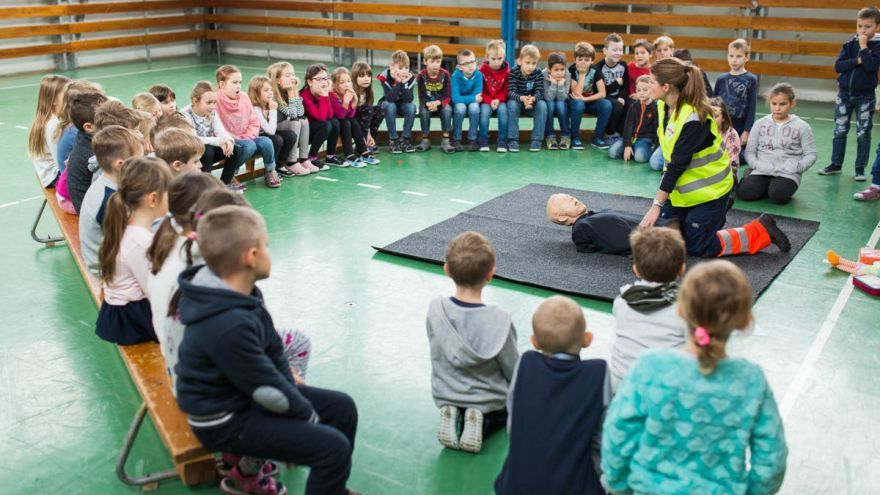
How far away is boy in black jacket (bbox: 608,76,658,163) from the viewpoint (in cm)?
765

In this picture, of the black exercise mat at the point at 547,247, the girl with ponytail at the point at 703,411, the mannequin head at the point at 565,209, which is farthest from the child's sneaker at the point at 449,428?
the mannequin head at the point at 565,209

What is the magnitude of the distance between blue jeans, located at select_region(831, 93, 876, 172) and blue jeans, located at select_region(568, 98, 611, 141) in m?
2.23

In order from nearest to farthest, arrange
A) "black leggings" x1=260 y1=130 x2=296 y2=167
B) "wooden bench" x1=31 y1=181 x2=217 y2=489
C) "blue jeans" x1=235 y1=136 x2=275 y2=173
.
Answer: "wooden bench" x1=31 y1=181 x2=217 y2=489, "blue jeans" x1=235 y1=136 x2=275 y2=173, "black leggings" x1=260 y1=130 x2=296 y2=167

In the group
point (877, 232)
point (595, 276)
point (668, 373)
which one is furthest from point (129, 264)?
point (877, 232)

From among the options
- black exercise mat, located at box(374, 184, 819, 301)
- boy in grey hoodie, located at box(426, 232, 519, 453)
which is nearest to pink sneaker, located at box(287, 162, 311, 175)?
black exercise mat, located at box(374, 184, 819, 301)

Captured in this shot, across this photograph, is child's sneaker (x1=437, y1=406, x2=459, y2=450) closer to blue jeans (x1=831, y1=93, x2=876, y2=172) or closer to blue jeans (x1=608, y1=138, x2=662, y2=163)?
blue jeans (x1=608, y1=138, x2=662, y2=163)

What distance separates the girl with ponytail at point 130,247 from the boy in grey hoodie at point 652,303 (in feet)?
6.01

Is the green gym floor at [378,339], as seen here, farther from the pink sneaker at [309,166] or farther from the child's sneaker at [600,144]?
the child's sneaker at [600,144]

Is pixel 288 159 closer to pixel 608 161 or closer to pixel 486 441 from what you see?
pixel 608 161

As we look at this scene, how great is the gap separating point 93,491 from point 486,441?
4.64ft

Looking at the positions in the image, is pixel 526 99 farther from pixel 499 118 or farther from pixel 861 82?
pixel 861 82

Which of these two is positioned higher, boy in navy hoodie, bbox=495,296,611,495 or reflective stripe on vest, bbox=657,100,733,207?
reflective stripe on vest, bbox=657,100,733,207

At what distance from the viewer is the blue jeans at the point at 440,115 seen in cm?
811

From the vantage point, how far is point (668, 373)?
209 cm
